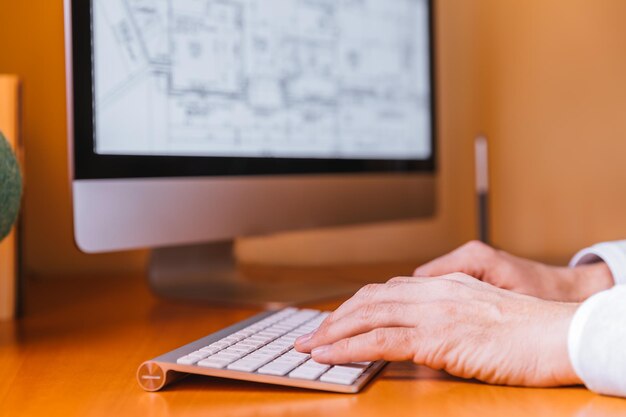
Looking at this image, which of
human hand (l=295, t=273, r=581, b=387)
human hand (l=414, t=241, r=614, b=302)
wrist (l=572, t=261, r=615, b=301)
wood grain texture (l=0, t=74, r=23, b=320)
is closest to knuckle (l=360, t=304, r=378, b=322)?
human hand (l=295, t=273, r=581, b=387)

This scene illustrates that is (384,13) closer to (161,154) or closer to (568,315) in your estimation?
(161,154)

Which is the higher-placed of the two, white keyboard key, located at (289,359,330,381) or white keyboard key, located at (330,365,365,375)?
white keyboard key, located at (289,359,330,381)

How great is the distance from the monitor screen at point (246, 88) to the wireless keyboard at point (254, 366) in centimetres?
26

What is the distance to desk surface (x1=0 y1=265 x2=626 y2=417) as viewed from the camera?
17.0 inches

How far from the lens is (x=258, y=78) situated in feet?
2.82

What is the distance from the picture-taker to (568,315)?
1.51 feet

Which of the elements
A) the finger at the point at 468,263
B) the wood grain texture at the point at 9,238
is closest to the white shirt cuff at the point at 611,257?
the finger at the point at 468,263

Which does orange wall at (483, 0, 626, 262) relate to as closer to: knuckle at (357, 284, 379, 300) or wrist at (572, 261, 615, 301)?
wrist at (572, 261, 615, 301)

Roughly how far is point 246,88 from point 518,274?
366 millimetres

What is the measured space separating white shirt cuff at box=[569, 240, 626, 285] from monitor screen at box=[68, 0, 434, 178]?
35cm

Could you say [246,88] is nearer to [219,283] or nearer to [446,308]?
[219,283]

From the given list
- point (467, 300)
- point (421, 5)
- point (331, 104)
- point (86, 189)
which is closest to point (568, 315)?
point (467, 300)

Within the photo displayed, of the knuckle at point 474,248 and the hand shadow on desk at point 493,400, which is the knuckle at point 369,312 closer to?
the hand shadow on desk at point 493,400

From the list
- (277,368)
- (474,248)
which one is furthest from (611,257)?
(277,368)
